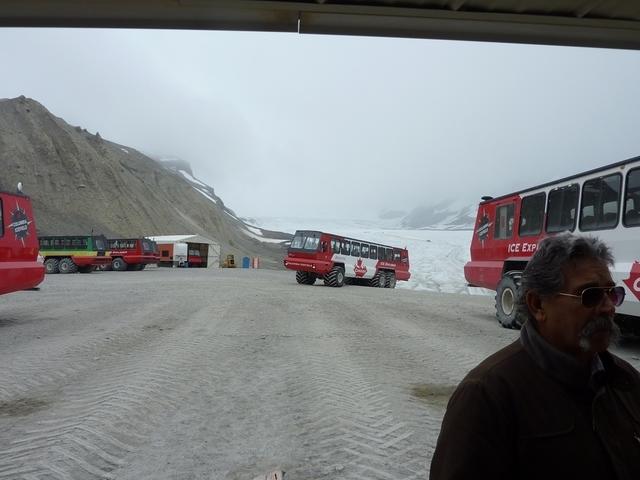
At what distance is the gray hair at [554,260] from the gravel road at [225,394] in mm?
2066

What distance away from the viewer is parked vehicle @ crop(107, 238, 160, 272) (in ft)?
117

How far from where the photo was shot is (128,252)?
117 feet

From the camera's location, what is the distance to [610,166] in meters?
8.54

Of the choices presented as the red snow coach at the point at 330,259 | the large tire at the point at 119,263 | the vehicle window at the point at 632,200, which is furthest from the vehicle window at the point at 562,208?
the large tire at the point at 119,263

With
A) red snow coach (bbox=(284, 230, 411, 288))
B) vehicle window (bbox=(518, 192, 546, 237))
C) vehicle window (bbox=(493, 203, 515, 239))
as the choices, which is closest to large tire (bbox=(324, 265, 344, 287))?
red snow coach (bbox=(284, 230, 411, 288))

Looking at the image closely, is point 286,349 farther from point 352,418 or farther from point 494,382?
point 494,382

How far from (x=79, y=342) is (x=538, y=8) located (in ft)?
Result: 25.2

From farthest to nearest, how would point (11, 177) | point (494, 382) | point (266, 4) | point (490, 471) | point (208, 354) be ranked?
point (11, 177), point (208, 354), point (266, 4), point (494, 382), point (490, 471)

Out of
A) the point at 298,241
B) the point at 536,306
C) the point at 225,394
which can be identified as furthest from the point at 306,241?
the point at 536,306

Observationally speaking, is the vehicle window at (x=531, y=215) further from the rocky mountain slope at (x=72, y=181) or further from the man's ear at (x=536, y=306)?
the rocky mountain slope at (x=72, y=181)

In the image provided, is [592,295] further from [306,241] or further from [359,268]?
[359,268]

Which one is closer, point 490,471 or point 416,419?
point 490,471

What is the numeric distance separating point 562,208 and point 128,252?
32.1 m

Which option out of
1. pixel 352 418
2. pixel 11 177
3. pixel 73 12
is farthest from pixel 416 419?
pixel 11 177
